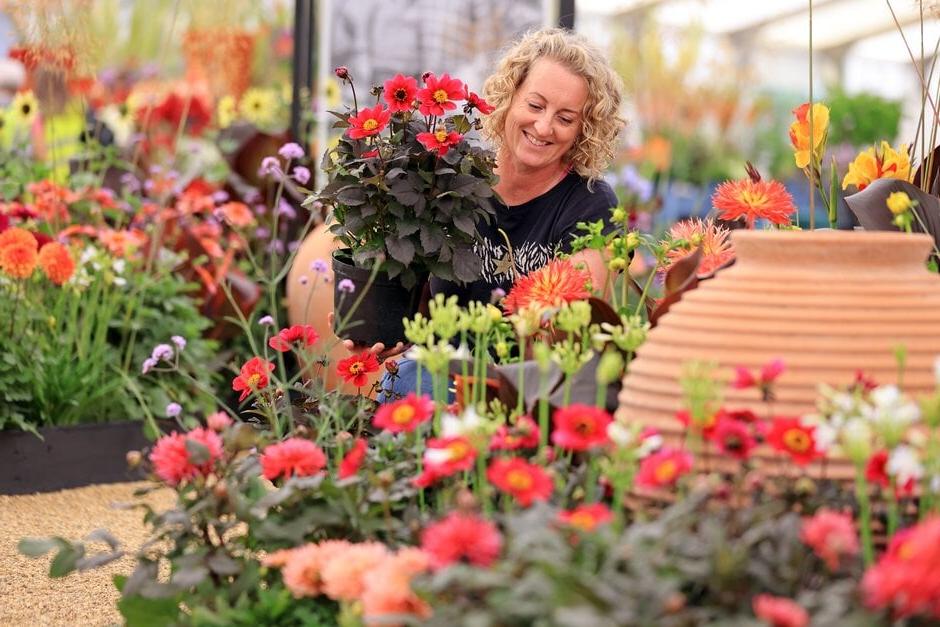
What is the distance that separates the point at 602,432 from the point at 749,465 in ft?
0.50

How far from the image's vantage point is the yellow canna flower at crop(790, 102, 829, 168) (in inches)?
84.0

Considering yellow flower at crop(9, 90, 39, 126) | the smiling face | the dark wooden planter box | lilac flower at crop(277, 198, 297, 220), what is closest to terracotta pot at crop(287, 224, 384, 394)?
lilac flower at crop(277, 198, 297, 220)

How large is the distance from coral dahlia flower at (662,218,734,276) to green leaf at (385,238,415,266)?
0.45m

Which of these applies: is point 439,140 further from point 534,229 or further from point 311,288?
point 311,288

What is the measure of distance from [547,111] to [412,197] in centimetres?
55

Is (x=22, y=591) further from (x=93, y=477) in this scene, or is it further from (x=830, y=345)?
(x=830, y=345)

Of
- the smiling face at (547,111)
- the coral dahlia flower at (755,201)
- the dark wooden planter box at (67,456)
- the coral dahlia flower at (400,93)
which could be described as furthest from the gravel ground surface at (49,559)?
the coral dahlia flower at (755,201)

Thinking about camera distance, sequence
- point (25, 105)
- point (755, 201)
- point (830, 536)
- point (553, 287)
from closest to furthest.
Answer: point (830, 536) → point (553, 287) → point (755, 201) → point (25, 105)

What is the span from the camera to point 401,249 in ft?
7.40

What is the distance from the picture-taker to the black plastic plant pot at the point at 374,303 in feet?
7.67

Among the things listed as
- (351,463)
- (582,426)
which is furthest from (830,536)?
(351,463)

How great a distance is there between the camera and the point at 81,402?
11.5ft

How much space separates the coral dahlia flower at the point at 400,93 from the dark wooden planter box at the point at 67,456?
149 cm

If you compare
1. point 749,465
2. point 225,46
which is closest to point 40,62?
point 225,46
